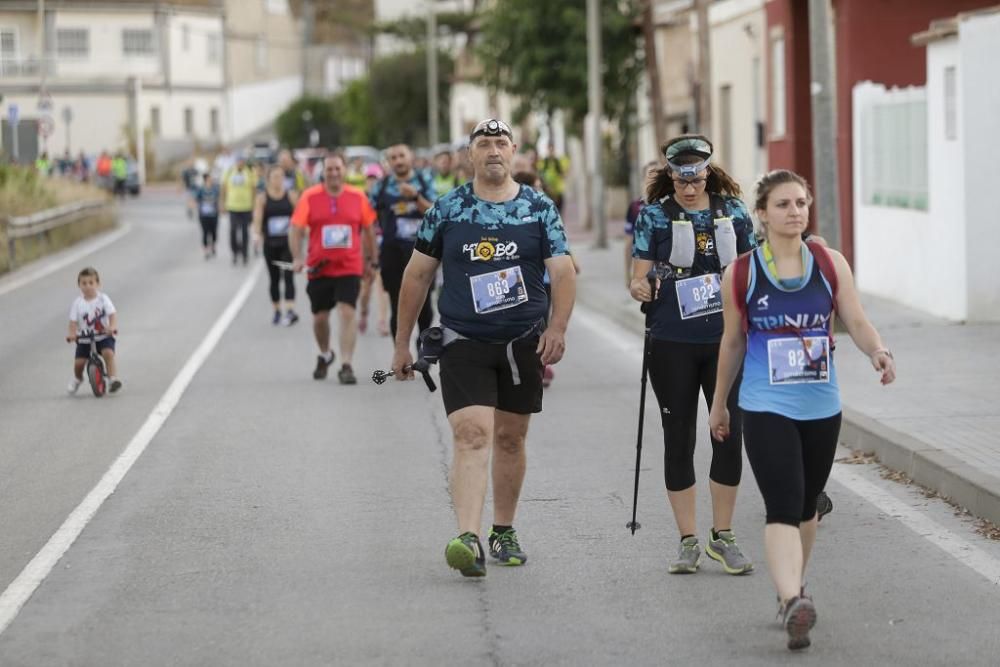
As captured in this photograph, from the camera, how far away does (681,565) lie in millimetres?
8016

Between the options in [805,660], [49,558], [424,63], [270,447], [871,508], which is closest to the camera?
[805,660]

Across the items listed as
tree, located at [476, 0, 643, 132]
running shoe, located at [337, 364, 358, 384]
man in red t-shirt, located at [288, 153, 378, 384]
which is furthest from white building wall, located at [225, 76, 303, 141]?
running shoe, located at [337, 364, 358, 384]

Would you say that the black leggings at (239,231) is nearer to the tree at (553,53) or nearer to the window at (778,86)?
the tree at (553,53)

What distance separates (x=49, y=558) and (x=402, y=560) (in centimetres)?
157

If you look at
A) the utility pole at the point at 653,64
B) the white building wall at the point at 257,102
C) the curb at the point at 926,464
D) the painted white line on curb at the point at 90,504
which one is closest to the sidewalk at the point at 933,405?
the curb at the point at 926,464

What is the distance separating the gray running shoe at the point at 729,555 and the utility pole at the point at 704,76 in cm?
1860

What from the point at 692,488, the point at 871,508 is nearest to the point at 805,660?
the point at 692,488

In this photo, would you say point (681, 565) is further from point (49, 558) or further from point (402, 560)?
point (49, 558)

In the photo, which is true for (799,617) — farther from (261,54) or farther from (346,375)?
(261,54)

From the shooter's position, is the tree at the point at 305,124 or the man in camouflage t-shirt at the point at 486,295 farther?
the tree at the point at 305,124

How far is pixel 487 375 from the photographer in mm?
8062

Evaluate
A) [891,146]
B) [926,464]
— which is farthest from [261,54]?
[926,464]

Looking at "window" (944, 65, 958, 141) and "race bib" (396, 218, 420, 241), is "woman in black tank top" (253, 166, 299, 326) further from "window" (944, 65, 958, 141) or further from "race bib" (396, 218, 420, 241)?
"window" (944, 65, 958, 141)

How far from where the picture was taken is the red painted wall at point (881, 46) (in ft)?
81.0
